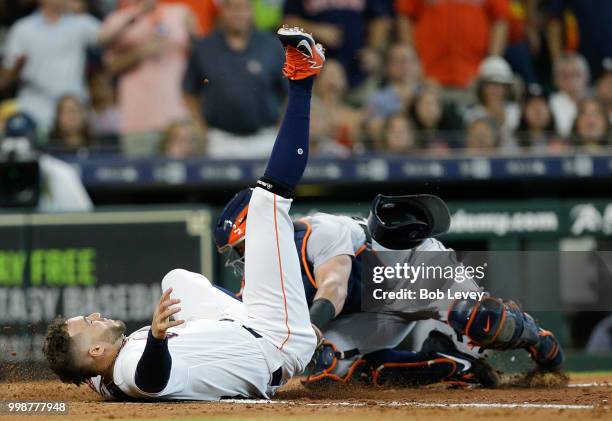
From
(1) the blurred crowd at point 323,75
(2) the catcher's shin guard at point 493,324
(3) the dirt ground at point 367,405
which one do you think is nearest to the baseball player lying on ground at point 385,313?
(2) the catcher's shin guard at point 493,324

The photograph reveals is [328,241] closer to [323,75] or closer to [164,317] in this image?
[164,317]

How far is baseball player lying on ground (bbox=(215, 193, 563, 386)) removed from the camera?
5.62 m

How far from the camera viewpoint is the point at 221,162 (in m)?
9.22

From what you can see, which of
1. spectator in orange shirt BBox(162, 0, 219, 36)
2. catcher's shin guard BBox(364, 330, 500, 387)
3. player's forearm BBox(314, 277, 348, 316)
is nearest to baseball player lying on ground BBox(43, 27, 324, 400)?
player's forearm BBox(314, 277, 348, 316)

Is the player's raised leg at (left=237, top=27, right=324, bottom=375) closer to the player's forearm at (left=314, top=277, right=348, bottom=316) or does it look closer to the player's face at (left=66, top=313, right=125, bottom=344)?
the player's forearm at (left=314, top=277, right=348, bottom=316)

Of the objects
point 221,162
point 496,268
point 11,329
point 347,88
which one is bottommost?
point 11,329

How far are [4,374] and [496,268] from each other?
3.41 m

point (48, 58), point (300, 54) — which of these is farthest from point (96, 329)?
point (48, 58)

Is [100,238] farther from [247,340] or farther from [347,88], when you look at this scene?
[247,340]

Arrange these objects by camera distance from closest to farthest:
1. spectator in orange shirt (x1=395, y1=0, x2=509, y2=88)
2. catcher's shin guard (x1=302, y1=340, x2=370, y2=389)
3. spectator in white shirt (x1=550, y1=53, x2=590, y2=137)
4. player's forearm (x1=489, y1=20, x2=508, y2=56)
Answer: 1. catcher's shin guard (x1=302, y1=340, x2=370, y2=389)
2. spectator in white shirt (x1=550, y1=53, x2=590, y2=137)
3. spectator in orange shirt (x1=395, y1=0, x2=509, y2=88)
4. player's forearm (x1=489, y1=20, x2=508, y2=56)

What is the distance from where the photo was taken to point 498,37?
10898 millimetres

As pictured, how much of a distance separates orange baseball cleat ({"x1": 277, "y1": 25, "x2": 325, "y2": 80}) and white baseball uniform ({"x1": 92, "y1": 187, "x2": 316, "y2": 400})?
22.3 inches

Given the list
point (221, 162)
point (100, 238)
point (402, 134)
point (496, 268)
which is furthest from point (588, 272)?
point (100, 238)

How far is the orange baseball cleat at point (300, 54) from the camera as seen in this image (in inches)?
195
